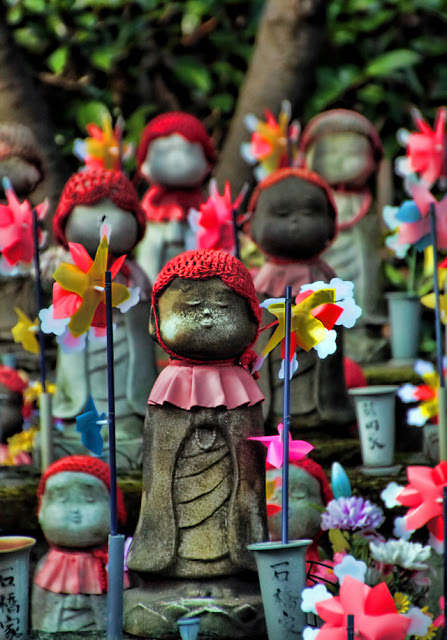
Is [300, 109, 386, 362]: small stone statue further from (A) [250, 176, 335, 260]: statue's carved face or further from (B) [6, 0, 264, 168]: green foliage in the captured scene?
(B) [6, 0, 264, 168]: green foliage

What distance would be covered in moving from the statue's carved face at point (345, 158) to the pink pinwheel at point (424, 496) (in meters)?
2.53

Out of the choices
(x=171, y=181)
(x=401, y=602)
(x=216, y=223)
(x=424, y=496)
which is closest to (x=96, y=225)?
(x=216, y=223)

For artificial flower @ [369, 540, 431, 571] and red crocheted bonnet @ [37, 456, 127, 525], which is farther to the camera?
red crocheted bonnet @ [37, 456, 127, 525]

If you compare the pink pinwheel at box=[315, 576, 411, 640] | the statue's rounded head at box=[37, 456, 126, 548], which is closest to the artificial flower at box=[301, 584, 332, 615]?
the pink pinwheel at box=[315, 576, 411, 640]

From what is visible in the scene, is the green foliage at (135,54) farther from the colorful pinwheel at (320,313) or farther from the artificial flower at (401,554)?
the colorful pinwheel at (320,313)

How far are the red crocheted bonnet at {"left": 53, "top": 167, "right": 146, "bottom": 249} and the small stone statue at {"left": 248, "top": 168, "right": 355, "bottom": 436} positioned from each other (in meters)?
0.52

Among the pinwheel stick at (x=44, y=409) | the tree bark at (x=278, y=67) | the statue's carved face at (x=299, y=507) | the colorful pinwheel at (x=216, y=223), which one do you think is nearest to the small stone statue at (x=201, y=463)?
the statue's carved face at (x=299, y=507)

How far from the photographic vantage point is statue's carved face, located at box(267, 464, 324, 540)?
3.67 m

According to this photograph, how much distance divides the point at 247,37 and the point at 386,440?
151 inches

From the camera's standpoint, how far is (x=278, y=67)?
6.23 metres

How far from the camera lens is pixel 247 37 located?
7.21 meters

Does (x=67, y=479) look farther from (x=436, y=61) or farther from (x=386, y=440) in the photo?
(x=436, y=61)

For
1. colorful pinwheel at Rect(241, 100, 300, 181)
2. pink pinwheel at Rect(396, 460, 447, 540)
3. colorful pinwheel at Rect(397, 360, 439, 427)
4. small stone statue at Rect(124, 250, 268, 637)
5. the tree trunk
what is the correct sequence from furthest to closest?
the tree trunk < colorful pinwheel at Rect(241, 100, 300, 181) < colorful pinwheel at Rect(397, 360, 439, 427) < pink pinwheel at Rect(396, 460, 447, 540) < small stone statue at Rect(124, 250, 268, 637)

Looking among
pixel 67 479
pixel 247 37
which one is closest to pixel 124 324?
pixel 67 479
